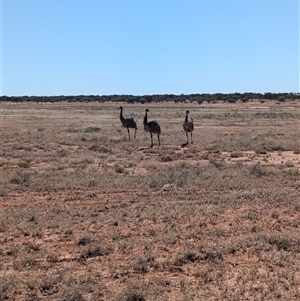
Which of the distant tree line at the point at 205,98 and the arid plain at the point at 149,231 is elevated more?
the distant tree line at the point at 205,98

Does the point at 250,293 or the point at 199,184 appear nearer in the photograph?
the point at 250,293

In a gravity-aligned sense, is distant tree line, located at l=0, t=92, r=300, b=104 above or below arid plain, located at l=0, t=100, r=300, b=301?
above

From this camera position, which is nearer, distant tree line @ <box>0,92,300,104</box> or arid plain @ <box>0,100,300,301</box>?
arid plain @ <box>0,100,300,301</box>

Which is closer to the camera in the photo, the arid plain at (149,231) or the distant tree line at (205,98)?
the arid plain at (149,231)

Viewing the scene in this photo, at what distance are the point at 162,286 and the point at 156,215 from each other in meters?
4.14

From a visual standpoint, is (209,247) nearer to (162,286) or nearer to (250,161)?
(162,286)

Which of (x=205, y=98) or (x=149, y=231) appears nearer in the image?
(x=149, y=231)

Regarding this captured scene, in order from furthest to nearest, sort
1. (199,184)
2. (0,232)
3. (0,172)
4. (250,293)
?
(0,172), (199,184), (0,232), (250,293)

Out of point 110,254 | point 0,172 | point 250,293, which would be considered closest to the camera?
point 250,293

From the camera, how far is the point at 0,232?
9992 mm

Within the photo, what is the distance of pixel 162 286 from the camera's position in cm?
712

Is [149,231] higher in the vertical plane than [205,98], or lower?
lower

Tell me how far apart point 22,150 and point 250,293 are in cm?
2064

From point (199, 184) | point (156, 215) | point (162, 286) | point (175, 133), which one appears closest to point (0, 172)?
point (199, 184)
